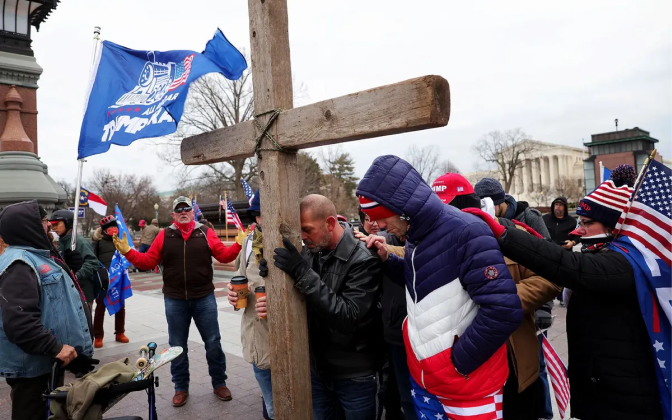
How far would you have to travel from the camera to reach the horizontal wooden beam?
68.0 inches

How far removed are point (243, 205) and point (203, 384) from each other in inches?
541

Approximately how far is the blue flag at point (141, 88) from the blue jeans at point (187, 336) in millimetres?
1893

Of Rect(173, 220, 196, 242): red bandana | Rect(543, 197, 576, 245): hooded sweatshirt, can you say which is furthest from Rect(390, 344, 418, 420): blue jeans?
Rect(543, 197, 576, 245): hooded sweatshirt

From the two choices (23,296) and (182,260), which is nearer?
(23,296)

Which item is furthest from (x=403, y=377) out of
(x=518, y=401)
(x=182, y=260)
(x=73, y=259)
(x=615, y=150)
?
(x=615, y=150)

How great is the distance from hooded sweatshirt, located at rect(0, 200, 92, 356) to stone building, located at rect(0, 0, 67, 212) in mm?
5276

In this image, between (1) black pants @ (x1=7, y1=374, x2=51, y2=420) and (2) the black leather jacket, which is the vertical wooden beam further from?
(1) black pants @ (x1=7, y1=374, x2=51, y2=420)

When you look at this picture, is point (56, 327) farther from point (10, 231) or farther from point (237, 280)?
point (237, 280)

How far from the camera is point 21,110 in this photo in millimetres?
8391

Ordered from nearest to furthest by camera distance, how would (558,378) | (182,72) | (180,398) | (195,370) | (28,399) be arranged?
1. (558,378)
2. (28,399)
3. (182,72)
4. (180,398)
5. (195,370)

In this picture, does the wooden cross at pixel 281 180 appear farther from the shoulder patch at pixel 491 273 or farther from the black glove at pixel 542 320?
the black glove at pixel 542 320

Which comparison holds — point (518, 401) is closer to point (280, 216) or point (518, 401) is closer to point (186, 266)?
point (280, 216)

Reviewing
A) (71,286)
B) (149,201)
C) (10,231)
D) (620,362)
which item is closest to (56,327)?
(71,286)

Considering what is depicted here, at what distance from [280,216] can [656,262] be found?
1792 mm
